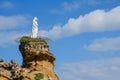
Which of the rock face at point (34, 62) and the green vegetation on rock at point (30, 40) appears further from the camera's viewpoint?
the green vegetation on rock at point (30, 40)

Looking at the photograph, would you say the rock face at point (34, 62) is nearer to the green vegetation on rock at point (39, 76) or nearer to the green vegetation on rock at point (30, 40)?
the green vegetation on rock at point (30, 40)

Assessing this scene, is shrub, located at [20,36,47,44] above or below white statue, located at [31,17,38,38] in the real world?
below

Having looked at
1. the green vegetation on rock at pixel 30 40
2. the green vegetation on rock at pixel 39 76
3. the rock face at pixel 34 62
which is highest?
the green vegetation on rock at pixel 30 40

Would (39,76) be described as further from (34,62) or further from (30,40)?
(30,40)

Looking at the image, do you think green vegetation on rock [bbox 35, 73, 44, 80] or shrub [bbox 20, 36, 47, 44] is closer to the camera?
green vegetation on rock [bbox 35, 73, 44, 80]

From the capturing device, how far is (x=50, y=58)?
60531 millimetres

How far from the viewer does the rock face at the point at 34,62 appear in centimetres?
5866

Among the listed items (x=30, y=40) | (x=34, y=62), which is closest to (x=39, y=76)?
(x=34, y=62)

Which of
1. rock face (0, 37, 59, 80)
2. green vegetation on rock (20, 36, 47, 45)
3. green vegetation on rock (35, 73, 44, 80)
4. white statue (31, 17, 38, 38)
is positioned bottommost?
green vegetation on rock (35, 73, 44, 80)

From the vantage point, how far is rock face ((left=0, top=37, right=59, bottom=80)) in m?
58.7

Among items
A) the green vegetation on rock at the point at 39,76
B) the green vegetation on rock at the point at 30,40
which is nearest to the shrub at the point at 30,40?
the green vegetation on rock at the point at 30,40

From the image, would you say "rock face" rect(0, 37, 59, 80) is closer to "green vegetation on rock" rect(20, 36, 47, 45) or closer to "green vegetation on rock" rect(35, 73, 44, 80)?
"green vegetation on rock" rect(20, 36, 47, 45)

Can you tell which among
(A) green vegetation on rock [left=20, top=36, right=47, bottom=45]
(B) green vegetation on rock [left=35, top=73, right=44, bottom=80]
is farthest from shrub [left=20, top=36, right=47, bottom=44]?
(B) green vegetation on rock [left=35, top=73, right=44, bottom=80]

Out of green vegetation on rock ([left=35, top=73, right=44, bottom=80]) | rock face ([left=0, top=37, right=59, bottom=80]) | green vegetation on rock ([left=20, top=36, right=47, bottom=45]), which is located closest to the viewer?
green vegetation on rock ([left=35, top=73, right=44, bottom=80])
